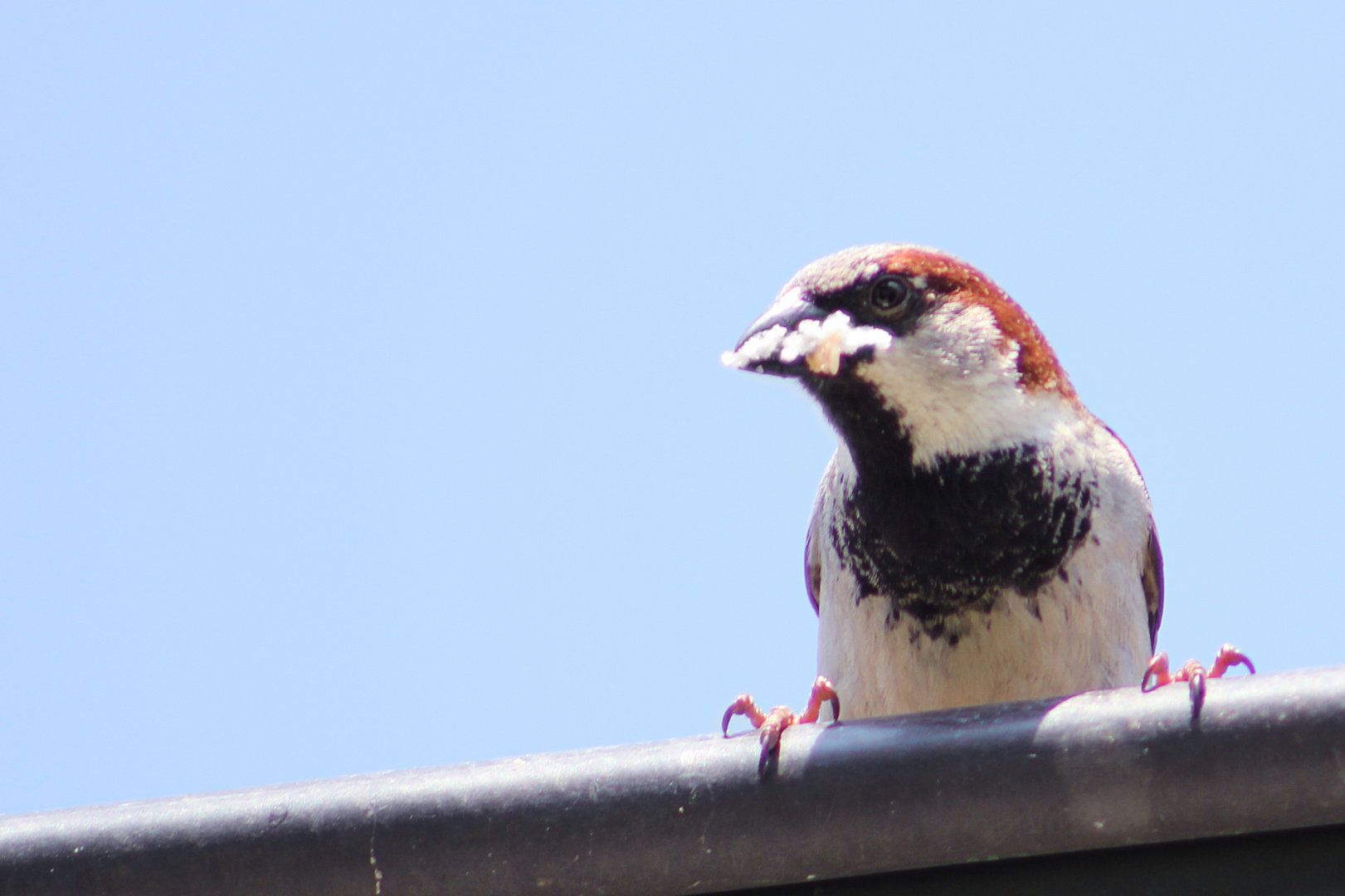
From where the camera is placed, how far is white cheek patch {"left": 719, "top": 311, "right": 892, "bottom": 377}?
5.71 ft

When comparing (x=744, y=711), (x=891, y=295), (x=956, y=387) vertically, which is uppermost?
(x=891, y=295)

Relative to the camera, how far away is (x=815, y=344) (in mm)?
1805

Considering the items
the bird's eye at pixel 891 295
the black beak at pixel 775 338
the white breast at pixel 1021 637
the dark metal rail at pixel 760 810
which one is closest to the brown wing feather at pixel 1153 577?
the white breast at pixel 1021 637

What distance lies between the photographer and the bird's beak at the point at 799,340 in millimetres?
1743

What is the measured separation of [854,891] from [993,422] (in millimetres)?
1081

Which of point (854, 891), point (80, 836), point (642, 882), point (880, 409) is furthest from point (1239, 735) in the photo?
point (880, 409)

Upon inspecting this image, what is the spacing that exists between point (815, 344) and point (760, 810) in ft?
2.99

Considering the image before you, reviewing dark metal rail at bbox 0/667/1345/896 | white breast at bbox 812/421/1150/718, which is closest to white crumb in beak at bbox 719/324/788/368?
white breast at bbox 812/421/1150/718

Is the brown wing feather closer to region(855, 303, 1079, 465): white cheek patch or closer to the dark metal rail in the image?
region(855, 303, 1079, 465): white cheek patch

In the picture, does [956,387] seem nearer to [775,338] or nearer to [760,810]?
[775,338]

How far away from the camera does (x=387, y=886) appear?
1.01m

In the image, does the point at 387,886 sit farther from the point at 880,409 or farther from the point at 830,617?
the point at 830,617

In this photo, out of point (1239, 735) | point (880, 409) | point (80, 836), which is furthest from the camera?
point (880, 409)

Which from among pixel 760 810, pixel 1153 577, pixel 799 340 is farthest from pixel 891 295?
pixel 760 810
